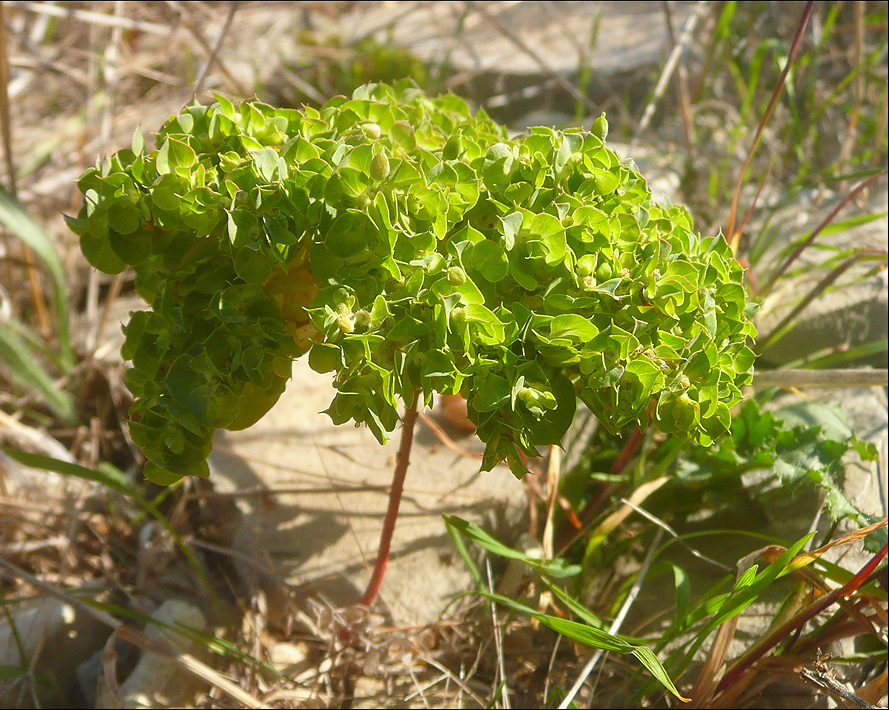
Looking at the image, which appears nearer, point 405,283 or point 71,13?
point 405,283

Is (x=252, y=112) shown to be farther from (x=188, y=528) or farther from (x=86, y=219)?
(x=188, y=528)

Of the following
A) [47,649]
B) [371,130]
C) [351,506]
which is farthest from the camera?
[351,506]

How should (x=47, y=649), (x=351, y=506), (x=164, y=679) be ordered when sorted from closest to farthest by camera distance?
(x=164, y=679) → (x=47, y=649) → (x=351, y=506)

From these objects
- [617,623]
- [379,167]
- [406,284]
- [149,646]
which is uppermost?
[379,167]

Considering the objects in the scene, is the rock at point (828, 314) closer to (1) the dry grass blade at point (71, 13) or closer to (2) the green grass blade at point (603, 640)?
(2) the green grass blade at point (603, 640)

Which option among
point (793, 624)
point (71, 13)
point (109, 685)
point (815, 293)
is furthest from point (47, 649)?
point (815, 293)

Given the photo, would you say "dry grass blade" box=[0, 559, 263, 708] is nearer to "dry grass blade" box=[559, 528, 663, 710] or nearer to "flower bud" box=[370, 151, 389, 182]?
"dry grass blade" box=[559, 528, 663, 710]

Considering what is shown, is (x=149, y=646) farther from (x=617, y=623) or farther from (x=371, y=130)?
(x=371, y=130)
